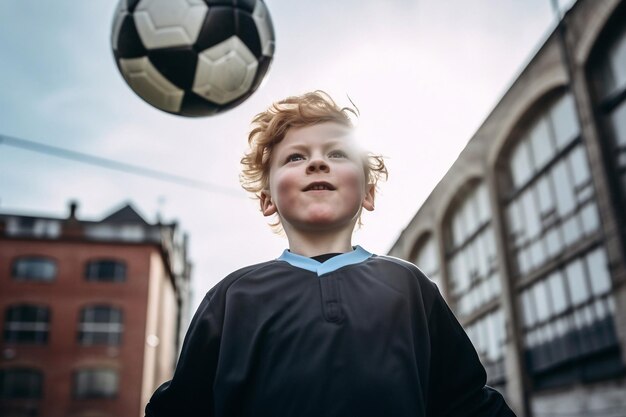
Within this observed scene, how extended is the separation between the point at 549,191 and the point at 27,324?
79.9 feet

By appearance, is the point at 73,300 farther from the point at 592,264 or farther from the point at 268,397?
the point at 268,397

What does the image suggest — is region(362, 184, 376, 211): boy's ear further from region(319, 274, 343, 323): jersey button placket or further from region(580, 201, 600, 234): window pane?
region(580, 201, 600, 234): window pane

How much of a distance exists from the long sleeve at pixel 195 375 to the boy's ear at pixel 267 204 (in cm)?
48

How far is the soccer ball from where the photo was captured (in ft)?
10.9

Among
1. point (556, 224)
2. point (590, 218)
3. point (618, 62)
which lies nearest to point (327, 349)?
point (618, 62)

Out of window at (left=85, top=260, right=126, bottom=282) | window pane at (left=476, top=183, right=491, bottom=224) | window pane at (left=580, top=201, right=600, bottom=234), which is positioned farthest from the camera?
window at (left=85, top=260, right=126, bottom=282)

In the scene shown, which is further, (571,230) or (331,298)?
(571,230)

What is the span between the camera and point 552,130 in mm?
14266

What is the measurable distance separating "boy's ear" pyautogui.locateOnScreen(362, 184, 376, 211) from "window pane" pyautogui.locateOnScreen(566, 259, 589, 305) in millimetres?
12417

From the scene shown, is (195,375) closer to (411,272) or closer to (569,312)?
(411,272)

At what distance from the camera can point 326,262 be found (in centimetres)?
177

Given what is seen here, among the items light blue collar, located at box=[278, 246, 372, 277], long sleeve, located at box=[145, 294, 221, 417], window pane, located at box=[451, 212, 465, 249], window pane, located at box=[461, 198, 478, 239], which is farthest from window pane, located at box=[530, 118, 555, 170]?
long sleeve, located at box=[145, 294, 221, 417]

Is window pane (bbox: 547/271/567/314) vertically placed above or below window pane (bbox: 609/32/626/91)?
below


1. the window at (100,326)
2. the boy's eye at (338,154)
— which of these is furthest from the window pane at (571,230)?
the window at (100,326)
